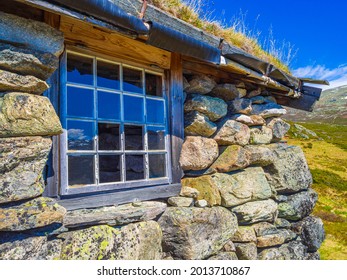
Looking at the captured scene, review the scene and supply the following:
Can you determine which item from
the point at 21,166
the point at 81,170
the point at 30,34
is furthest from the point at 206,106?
the point at 21,166

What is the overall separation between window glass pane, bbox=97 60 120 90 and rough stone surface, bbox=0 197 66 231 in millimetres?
1302

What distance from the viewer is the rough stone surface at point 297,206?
15.0ft

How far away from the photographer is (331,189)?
49.8ft

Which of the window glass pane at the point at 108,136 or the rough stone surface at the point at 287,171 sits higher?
the window glass pane at the point at 108,136

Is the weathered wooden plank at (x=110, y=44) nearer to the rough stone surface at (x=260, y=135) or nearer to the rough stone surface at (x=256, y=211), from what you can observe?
the rough stone surface at (x=260, y=135)

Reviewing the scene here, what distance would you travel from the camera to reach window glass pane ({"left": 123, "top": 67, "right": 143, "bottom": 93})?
3.26 metres

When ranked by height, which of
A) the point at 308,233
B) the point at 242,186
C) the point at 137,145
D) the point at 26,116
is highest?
the point at 26,116

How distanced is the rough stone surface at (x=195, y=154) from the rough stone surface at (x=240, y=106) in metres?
0.79

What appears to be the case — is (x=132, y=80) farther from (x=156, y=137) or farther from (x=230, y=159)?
(x=230, y=159)

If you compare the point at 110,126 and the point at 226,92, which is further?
the point at 226,92

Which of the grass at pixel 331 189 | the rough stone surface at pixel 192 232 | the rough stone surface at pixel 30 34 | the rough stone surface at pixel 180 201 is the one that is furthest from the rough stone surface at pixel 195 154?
the grass at pixel 331 189

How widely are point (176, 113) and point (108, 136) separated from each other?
0.86 meters

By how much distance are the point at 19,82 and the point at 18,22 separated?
0.41 m
